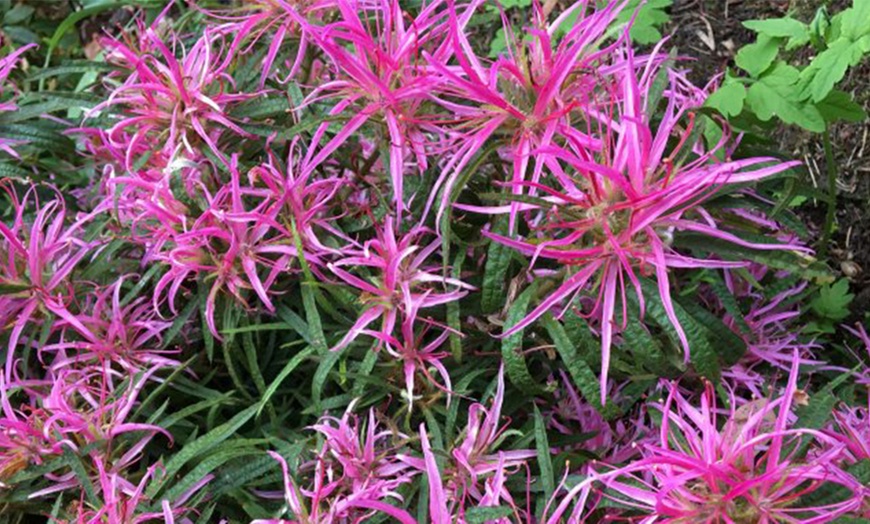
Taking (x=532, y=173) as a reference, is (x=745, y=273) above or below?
below

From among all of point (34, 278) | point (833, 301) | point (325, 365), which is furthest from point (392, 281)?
point (833, 301)

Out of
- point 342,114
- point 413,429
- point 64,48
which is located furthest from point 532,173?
point 64,48

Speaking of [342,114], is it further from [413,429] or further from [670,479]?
[670,479]

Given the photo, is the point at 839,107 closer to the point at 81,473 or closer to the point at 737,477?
the point at 737,477

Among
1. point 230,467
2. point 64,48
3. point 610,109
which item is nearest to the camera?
point 610,109

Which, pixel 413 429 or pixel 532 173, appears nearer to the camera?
pixel 532 173

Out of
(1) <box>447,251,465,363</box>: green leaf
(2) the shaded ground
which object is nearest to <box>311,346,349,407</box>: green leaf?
(1) <box>447,251,465,363</box>: green leaf
